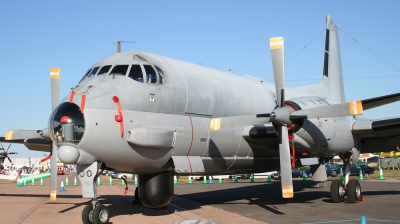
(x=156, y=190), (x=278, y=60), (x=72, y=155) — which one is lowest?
(x=156, y=190)

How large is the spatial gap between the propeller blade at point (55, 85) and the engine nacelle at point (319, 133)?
807 cm

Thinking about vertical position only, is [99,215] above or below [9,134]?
below

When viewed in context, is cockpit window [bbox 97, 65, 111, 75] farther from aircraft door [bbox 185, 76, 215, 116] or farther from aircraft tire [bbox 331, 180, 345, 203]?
aircraft tire [bbox 331, 180, 345, 203]

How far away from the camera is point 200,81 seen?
14.0 metres

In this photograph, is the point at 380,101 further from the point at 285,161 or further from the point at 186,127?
the point at 186,127

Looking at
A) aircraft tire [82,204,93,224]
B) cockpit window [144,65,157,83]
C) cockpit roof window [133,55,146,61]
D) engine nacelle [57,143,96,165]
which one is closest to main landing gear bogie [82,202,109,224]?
aircraft tire [82,204,93,224]

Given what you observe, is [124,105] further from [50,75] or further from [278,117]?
[50,75]

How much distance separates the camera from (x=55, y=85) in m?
16.2

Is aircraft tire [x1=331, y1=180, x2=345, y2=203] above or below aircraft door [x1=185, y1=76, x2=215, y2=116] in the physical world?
below

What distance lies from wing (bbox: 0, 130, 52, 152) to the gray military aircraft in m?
0.05

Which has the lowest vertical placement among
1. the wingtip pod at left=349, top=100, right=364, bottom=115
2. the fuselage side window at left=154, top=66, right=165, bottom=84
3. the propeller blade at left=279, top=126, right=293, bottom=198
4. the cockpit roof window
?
the propeller blade at left=279, top=126, right=293, bottom=198

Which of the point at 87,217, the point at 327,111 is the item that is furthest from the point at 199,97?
the point at 87,217

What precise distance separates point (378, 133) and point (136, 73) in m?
9.49

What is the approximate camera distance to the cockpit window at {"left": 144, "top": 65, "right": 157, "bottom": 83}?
12.4m
